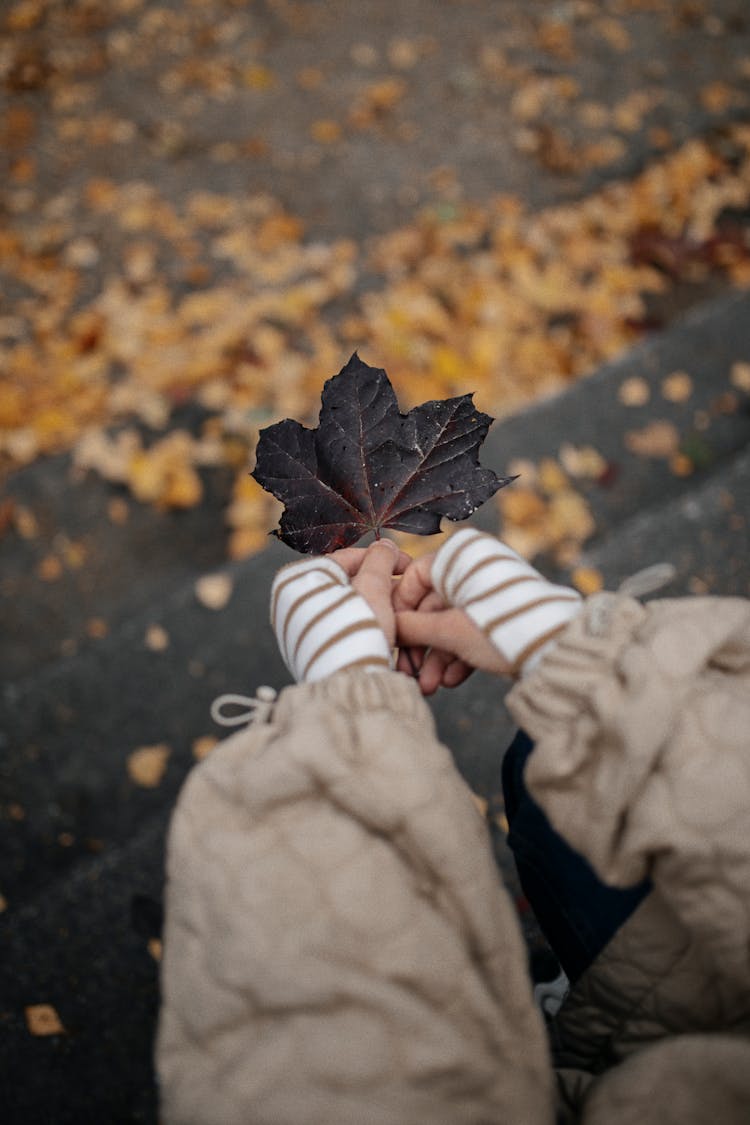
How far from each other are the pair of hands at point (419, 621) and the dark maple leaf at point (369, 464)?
5cm

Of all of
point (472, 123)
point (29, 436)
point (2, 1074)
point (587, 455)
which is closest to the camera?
point (2, 1074)

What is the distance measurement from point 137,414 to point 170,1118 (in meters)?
2.19

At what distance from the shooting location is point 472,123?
340 cm

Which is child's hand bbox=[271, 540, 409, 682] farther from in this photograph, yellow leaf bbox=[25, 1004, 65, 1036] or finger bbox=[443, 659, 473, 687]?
yellow leaf bbox=[25, 1004, 65, 1036]

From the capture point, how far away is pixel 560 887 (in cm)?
106

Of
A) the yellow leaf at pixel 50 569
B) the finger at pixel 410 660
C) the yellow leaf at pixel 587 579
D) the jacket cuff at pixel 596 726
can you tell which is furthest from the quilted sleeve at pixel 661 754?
the yellow leaf at pixel 50 569

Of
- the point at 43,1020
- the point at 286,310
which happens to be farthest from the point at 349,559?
the point at 286,310

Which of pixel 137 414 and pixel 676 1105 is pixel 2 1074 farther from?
pixel 137 414

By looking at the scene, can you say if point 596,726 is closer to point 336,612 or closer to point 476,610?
point 476,610

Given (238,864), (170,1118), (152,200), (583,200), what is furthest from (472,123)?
(170,1118)

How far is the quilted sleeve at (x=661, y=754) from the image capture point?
770mm

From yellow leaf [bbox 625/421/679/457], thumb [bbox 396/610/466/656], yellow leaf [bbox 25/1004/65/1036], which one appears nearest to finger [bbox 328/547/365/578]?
thumb [bbox 396/610/466/656]

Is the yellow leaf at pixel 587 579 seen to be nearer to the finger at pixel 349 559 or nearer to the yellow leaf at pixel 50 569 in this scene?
the finger at pixel 349 559

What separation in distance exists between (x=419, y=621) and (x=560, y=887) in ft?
1.41
